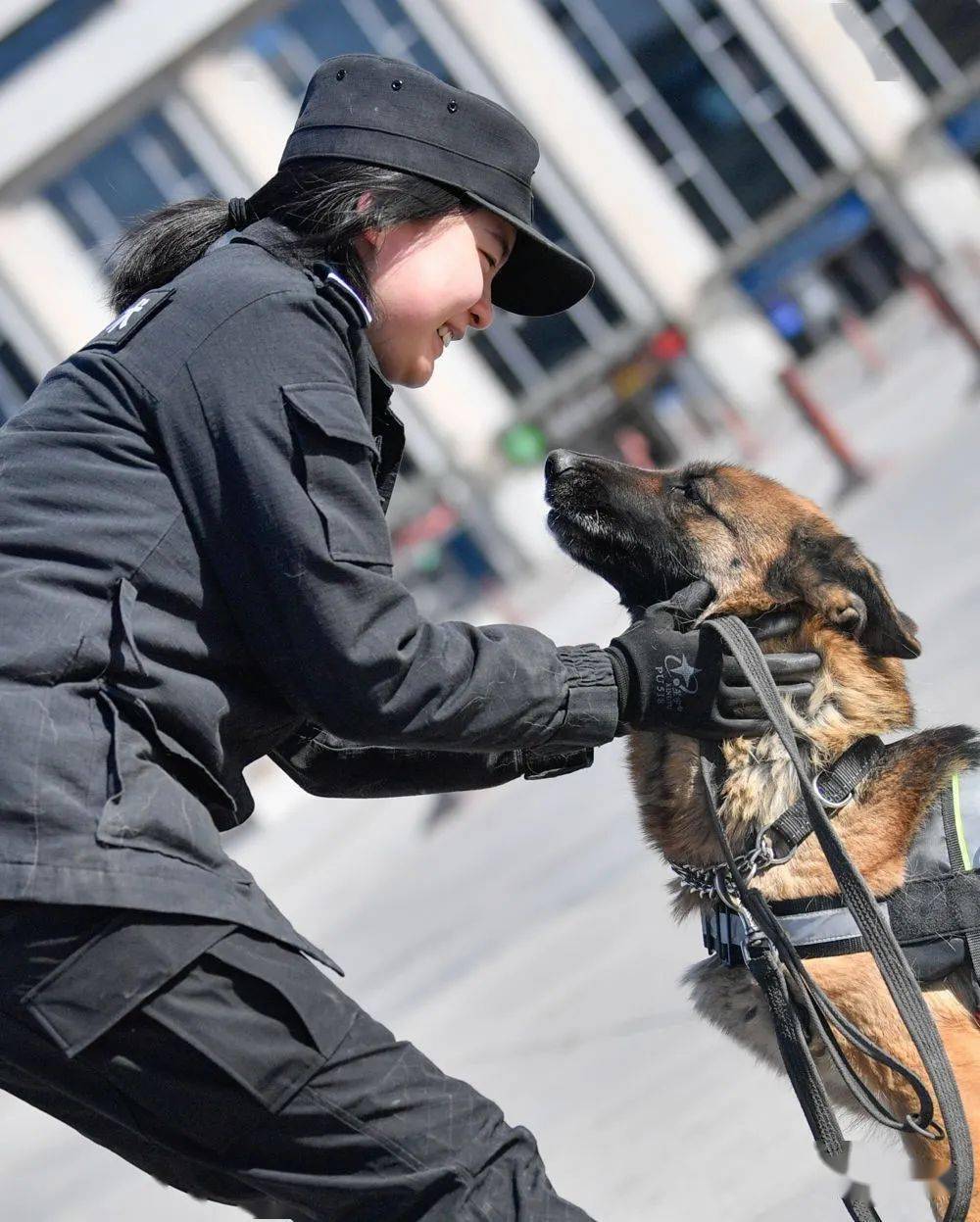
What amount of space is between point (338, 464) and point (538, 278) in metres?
0.84

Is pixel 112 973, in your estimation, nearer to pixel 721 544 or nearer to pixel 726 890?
pixel 726 890

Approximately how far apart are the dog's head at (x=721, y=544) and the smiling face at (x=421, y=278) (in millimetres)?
890

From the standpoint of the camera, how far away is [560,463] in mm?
3105

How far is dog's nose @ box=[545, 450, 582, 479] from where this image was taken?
309cm

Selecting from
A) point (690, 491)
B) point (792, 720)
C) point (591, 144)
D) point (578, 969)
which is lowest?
point (578, 969)

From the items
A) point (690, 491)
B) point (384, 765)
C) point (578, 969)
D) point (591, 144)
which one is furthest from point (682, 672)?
point (591, 144)

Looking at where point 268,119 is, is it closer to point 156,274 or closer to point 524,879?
point 524,879

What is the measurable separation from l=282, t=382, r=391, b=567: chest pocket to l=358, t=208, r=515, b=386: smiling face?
31 cm

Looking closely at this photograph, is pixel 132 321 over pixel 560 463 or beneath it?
over

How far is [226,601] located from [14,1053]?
0.66 meters

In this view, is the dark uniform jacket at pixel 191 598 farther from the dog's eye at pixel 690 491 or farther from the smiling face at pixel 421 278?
the dog's eye at pixel 690 491

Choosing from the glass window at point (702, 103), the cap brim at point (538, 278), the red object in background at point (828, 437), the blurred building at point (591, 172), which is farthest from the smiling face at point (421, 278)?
the glass window at point (702, 103)

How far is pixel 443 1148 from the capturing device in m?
1.80

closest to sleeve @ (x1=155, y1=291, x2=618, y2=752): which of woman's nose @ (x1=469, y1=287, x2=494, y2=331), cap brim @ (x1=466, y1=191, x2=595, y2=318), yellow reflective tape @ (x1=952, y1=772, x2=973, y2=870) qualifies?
woman's nose @ (x1=469, y1=287, x2=494, y2=331)
